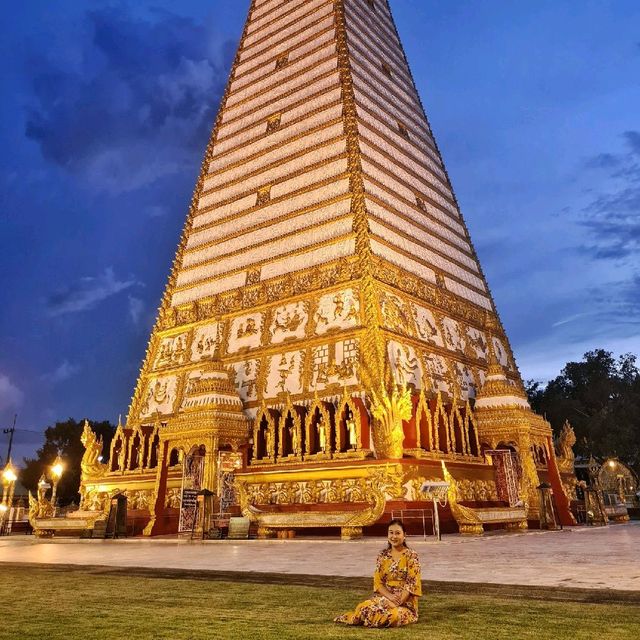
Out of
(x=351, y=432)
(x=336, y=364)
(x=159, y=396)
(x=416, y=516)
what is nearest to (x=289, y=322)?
(x=336, y=364)

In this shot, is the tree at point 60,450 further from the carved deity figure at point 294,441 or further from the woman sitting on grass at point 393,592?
the woman sitting on grass at point 393,592

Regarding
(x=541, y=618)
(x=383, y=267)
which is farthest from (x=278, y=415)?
(x=541, y=618)

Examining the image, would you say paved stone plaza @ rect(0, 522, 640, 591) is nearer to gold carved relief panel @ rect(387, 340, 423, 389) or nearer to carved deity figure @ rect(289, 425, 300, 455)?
carved deity figure @ rect(289, 425, 300, 455)

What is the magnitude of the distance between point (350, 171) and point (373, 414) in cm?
863

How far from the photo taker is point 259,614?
371cm

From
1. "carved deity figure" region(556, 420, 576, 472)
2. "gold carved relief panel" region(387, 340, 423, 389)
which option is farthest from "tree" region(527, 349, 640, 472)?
"gold carved relief panel" region(387, 340, 423, 389)

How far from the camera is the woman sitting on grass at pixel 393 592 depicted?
3.39 metres

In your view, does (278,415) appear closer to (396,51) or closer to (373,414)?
(373,414)

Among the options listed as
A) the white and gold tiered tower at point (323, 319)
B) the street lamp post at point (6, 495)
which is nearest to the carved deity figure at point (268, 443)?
the white and gold tiered tower at point (323, 319)

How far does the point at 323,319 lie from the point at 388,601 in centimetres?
1218

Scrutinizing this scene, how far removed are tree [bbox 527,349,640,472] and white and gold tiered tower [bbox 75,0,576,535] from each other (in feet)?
41.9

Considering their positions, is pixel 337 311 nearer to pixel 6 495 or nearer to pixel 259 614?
pixel 259 614

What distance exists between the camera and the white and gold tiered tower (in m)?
12.9

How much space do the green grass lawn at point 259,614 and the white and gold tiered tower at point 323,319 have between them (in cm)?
645
